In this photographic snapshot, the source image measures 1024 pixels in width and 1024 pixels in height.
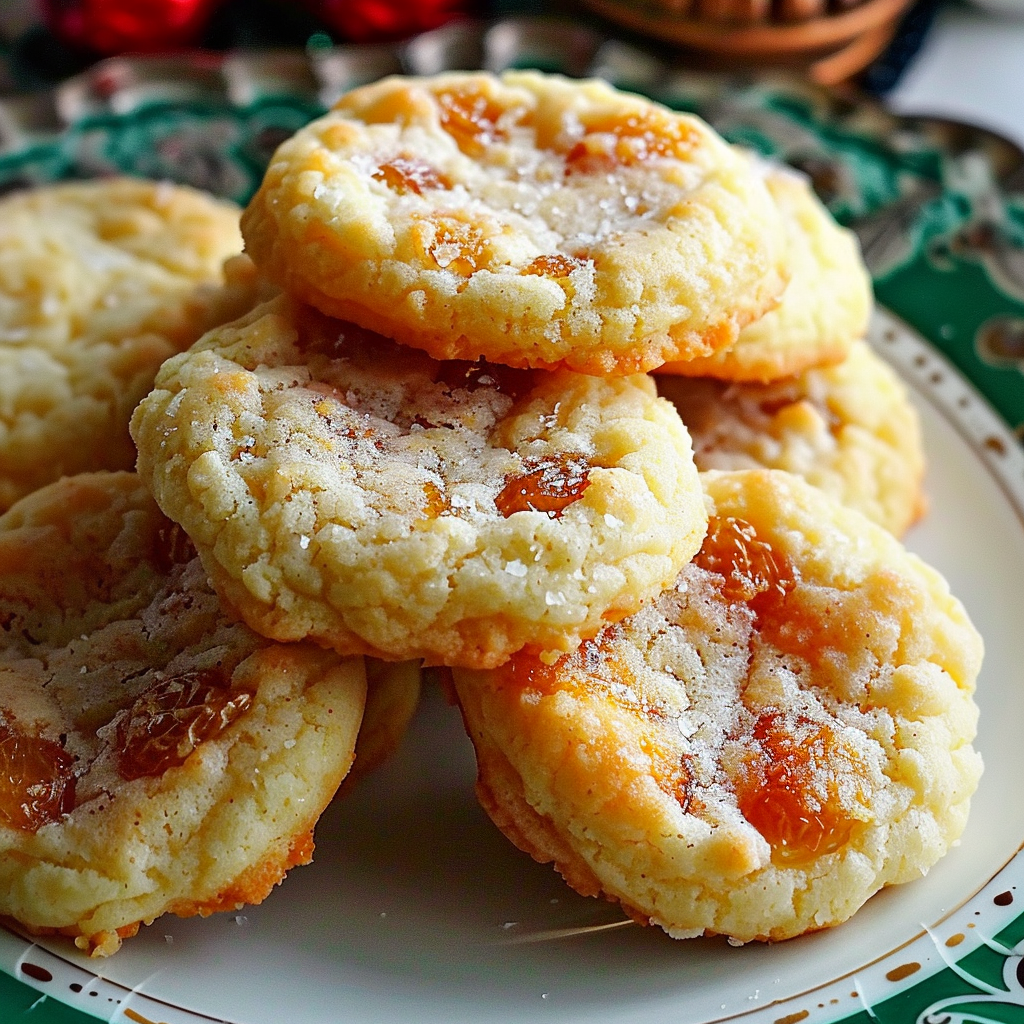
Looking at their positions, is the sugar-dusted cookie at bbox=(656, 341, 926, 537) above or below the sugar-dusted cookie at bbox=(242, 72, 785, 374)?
below

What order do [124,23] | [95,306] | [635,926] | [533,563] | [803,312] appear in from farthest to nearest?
[124,23], [95,306], [803,312], [635,926], [533,563]

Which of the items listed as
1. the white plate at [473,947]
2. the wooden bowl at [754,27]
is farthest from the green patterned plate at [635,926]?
the wooden bowl at [754,27]

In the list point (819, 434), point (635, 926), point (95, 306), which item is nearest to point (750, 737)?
point (635, 926)

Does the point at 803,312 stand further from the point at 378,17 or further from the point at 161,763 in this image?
the point at 378,17

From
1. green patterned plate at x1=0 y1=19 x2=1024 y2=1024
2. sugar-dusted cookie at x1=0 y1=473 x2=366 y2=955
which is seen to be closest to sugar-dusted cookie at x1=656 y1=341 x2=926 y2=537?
green patterned plate at x1=0 y1=19 x2=1024 y2=1024

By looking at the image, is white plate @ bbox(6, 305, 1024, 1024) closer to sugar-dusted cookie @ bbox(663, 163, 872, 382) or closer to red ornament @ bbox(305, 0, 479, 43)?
sugar-dusted cookie @ bbox(663, 163, 872, 382)

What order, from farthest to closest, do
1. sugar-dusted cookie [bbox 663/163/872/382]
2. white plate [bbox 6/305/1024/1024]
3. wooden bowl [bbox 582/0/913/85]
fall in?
wooden bowl [bbox 582/0/913/85] < sugar-dusted cookie [bbox 663/163/872/382] < white plate [bbox 6/305/1024/1024]

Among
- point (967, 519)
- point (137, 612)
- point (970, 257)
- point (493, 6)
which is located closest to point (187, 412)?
point (137, 612)
